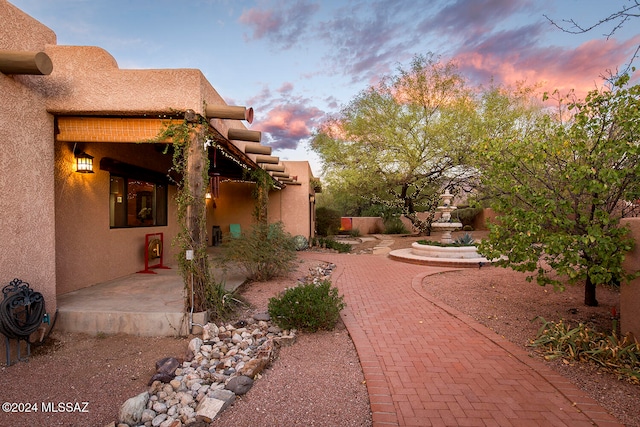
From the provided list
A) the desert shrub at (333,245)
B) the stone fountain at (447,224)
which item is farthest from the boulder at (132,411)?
the desert shrub at (333,245)

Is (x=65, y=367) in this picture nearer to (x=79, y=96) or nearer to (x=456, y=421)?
(x=79, y=96)

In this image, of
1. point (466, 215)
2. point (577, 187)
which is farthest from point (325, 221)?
point (577, 187)

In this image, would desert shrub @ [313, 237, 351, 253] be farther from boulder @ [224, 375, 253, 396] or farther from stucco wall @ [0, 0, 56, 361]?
boulder @ [224, 375, 253, 396]

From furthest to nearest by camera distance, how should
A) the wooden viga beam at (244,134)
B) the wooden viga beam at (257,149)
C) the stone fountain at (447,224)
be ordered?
the stone fountain at (447,224), the wooden viga beam at (257,149), the wooden viga beam at (244,134)

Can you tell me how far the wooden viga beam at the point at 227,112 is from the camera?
4.19 m

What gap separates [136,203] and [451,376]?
22.7ft

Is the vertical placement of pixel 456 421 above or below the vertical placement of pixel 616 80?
below

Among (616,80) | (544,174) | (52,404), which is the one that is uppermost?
(616,80)

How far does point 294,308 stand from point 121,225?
4579 millimetres

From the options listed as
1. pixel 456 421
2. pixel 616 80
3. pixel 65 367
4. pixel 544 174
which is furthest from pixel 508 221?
pixel 65 367

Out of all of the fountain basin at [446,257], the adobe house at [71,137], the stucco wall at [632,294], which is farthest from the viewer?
the fountain basin at [446,257]

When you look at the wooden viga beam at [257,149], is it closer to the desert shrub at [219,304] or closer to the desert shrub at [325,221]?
the desert shrub at [219,304]

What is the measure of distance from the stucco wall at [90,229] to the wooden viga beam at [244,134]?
2194mm

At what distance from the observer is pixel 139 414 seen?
259 cm
